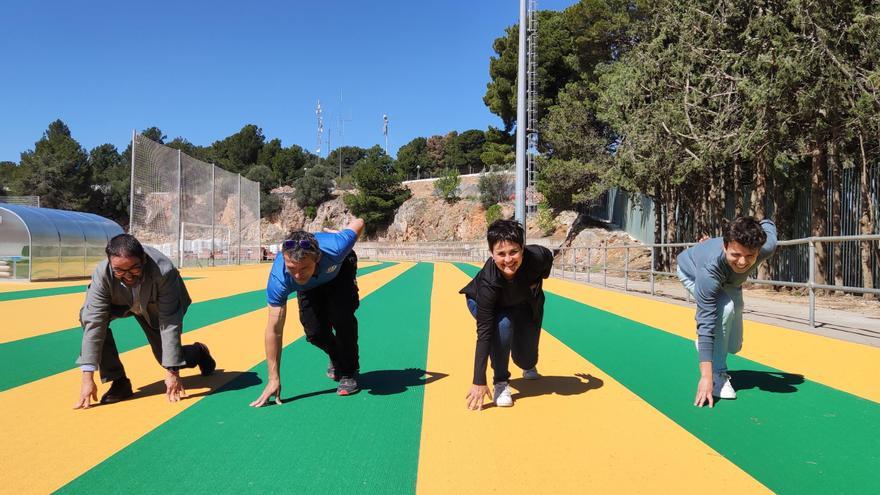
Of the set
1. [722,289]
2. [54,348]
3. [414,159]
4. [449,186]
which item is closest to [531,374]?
[722,289]

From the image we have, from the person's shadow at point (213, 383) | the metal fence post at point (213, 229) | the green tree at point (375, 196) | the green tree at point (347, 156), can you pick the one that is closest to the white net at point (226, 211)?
the metal fence post at point (213, 229)

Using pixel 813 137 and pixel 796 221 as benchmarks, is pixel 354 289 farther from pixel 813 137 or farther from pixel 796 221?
pixel 796 221

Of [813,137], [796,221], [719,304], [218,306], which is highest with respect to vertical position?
→ [813,137]

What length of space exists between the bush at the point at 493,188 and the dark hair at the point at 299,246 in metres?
59.0

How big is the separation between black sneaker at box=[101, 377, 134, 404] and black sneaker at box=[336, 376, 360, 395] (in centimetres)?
146

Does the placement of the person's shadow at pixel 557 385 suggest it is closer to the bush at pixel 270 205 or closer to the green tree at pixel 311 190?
the green tree at pixel 311 190

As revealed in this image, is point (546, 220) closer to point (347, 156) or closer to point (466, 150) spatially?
point (466, 150)

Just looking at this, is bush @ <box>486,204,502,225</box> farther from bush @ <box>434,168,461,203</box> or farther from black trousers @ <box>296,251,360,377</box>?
black trousers @ <box>296,251,360,377</box>

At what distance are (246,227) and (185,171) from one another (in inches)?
397

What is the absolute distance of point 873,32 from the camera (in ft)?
33.7

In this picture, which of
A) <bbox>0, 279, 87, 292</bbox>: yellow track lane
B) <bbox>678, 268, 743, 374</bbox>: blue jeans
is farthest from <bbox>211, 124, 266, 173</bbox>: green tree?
<bbox>678, 268, 743, 374</bbox>: blue jeans

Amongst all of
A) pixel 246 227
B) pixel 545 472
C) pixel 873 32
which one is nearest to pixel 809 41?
pixel 873 32

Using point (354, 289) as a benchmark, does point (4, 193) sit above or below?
above

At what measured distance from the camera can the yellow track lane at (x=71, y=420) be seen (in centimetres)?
271
